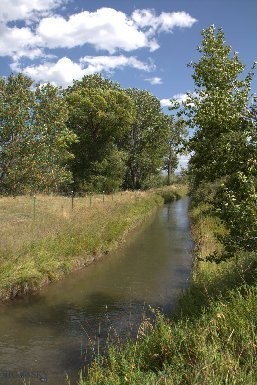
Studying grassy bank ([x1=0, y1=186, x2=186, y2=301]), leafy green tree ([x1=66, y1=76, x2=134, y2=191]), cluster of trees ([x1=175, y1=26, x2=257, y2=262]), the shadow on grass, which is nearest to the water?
grassy bank ([x1=0, y1=186, x2=186, y2=301])

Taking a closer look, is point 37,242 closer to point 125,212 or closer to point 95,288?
point 95,288

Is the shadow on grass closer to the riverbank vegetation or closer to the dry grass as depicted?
the riverbank vegetation

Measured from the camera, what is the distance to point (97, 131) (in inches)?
1889

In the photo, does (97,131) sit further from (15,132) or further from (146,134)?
(15,132)

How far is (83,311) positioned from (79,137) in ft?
111

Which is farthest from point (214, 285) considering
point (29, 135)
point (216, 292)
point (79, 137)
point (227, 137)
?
point (79, 137)

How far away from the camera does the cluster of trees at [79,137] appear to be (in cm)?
3278

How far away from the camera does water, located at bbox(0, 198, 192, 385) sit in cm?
1058

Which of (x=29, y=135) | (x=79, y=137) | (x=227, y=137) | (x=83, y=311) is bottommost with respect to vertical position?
(x=83, y=311)

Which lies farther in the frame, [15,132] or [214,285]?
[15,132]

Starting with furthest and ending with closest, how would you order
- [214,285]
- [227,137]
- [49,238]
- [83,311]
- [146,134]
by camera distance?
[146,134] → [49,238] → [83,311] → [214,285] → [227,137]

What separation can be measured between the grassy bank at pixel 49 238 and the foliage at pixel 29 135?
3.72 metres

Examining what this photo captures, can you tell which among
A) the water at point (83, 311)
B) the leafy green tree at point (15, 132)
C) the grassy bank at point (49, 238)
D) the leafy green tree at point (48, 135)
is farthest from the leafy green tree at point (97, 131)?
the water at point (83, 311)

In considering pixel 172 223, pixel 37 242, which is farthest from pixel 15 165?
pixel 37 242
